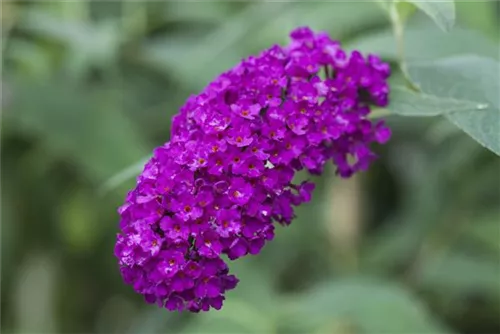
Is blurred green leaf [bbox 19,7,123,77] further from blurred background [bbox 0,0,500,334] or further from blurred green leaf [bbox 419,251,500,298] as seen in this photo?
blurred green leaf [bbox 419,251,500,298]

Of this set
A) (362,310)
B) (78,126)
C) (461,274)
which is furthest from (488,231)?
(78,126)

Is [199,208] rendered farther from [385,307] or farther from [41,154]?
[41,154]

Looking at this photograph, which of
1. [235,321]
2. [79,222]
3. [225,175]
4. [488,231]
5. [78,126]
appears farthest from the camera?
[79,222]

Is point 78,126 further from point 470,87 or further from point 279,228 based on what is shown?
point 470,87

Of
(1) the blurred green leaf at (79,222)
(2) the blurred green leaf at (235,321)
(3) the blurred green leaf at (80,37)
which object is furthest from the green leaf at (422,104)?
(1) the blurred green leaf at (79,222)

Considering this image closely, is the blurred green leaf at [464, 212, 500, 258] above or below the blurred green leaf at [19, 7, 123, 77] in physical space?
below

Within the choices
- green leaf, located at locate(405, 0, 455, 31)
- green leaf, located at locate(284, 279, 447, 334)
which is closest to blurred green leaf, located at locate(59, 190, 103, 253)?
green leaf, located at locate(284, 279, 447, 334)
